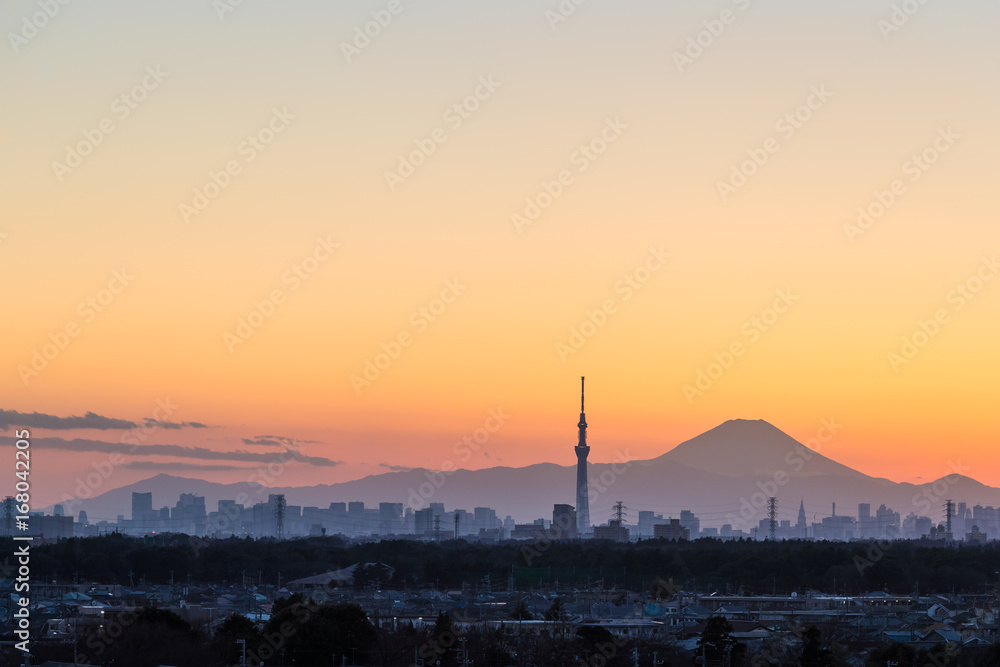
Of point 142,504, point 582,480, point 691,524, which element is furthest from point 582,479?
point 142,504

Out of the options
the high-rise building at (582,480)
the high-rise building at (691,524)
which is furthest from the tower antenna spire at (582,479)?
the high-rise building at (691,524)

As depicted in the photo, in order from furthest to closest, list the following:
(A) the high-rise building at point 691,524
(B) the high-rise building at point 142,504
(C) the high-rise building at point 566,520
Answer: (B) the high-rise building at point 142,504 < (A) the high-rise building at point 691,524 < (C) the high-rise building at point 566,520

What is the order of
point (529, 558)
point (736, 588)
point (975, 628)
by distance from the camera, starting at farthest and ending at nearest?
point (529, 558), point (736, 588), point (975, 628)

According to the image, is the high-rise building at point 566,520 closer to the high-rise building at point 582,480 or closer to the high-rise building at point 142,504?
the high-rise building at point 582,480

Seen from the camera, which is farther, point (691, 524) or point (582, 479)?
point (691, 524)

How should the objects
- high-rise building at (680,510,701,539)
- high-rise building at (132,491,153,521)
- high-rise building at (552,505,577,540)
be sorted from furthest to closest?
high-rise building at (132,491,153,521), high-rise building at (680,510,701,539), high-rise building at (552,505,577,540)

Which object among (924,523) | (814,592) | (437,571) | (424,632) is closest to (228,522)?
(924,523)

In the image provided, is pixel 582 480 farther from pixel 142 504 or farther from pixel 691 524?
pixel 142 504

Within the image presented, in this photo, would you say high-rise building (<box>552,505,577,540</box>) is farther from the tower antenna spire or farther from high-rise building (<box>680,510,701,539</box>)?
high-rise building (<box>680,510,701,539</box>)

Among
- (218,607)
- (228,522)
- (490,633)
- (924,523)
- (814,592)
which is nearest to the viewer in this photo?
(490,633)

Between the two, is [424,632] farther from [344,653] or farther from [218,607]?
[218,607]

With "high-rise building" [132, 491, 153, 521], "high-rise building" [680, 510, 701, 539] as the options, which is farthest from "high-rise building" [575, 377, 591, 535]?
"high-rise building" [132, 491, 153, 521]
